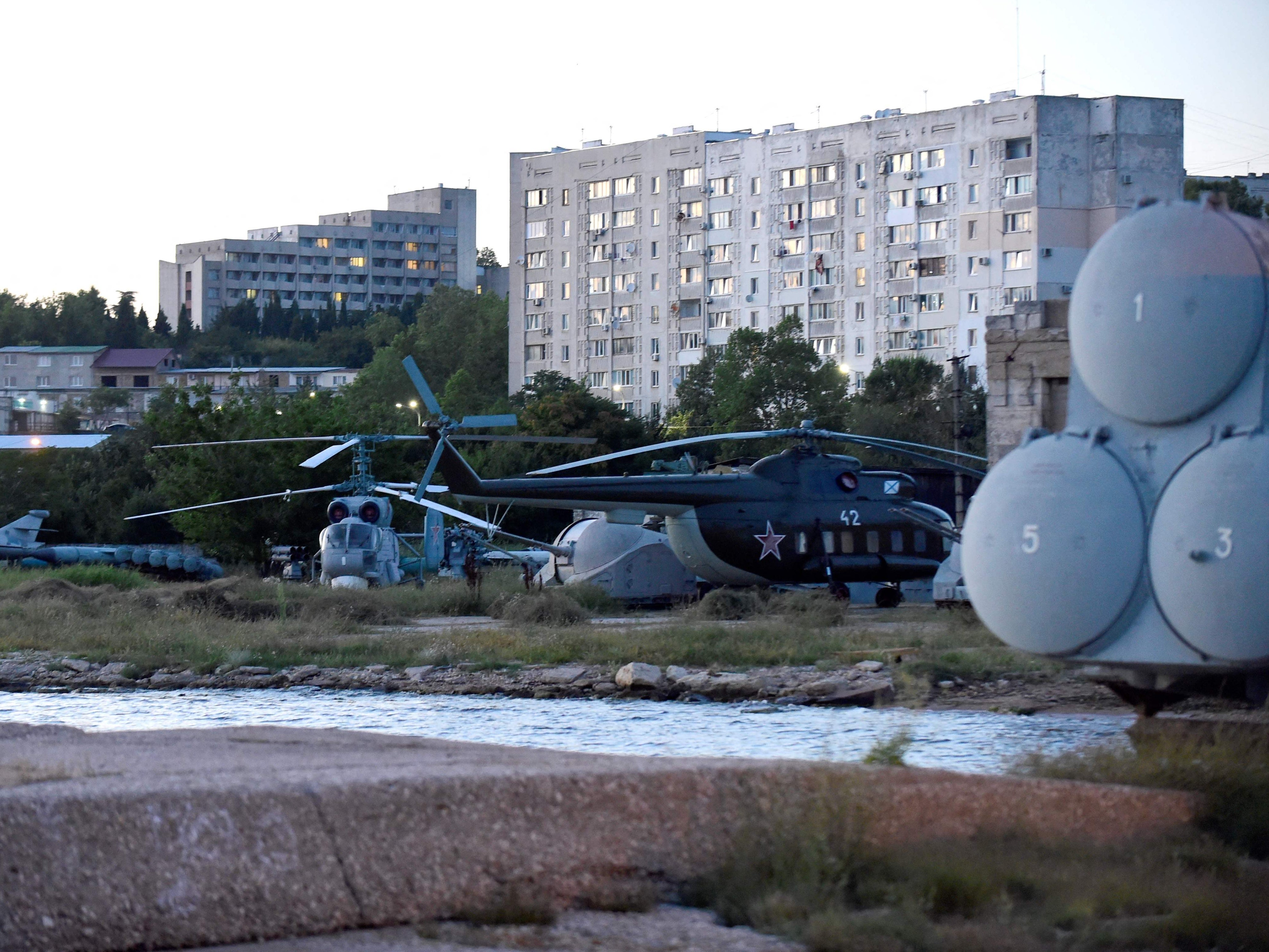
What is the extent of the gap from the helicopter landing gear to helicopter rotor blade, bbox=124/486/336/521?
14642 mm

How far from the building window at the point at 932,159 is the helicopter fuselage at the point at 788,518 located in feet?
185

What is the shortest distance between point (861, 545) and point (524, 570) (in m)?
12.9

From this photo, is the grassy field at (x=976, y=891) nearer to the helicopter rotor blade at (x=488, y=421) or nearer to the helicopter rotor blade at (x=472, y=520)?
the helicopter rotor blade at (x=488, y=421)

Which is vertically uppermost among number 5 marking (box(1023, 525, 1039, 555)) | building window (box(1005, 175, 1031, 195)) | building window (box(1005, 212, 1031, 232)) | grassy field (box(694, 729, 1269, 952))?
building window (box(1005, 175, 1031, 195))

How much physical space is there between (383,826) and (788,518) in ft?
94.9

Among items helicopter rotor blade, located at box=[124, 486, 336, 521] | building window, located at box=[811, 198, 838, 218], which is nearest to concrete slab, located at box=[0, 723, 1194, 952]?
helicopter rotor blade, located at box=[124, 486, 336, 521]

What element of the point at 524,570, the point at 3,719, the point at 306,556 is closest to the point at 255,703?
the point at 3,719

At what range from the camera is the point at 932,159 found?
89.4 meters

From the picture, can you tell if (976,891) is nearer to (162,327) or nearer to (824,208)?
(824,208)

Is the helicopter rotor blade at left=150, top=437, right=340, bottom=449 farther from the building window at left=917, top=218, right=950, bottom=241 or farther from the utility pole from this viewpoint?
the building window at left=917, top=218, right=950, bottom=241

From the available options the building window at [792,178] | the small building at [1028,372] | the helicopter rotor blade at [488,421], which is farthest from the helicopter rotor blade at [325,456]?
the building window at [792,178]

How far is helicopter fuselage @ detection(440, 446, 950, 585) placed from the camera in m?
34.3

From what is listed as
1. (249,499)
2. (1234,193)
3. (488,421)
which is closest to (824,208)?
(1234,193)

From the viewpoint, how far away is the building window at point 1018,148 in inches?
3332
